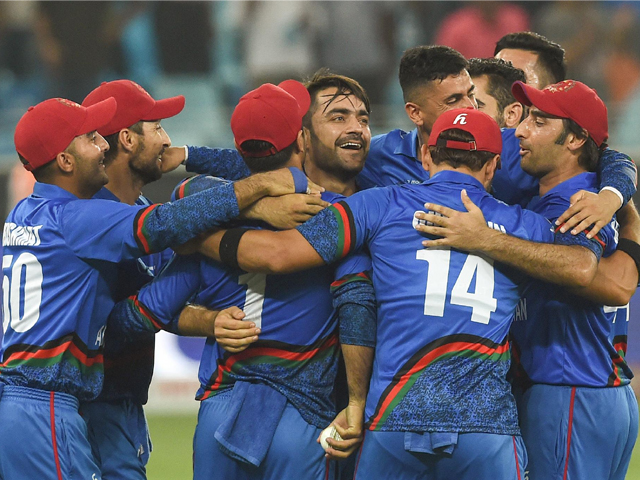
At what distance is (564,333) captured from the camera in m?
4.42

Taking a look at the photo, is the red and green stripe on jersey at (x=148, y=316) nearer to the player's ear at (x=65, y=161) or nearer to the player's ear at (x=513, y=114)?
the player's ear at (x=65, y=161)

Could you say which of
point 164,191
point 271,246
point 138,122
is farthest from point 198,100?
point 271,246

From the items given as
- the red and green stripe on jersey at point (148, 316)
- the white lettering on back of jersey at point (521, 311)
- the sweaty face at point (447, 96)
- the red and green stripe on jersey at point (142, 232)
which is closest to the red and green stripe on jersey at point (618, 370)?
the white lettering on back of jersey at point (521, 311)

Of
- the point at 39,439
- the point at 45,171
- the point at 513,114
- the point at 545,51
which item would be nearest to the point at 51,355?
the point at 39,439

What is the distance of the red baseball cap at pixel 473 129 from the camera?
13.4 ft

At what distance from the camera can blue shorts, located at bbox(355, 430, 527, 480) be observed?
3.87m

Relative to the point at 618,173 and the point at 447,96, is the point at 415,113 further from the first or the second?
the point at 618,173

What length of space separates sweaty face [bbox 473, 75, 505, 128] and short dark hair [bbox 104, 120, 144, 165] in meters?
2.27

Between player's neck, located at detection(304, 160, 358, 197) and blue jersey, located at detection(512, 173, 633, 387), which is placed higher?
player's neck, located at detection(304, 160, 358, 197)

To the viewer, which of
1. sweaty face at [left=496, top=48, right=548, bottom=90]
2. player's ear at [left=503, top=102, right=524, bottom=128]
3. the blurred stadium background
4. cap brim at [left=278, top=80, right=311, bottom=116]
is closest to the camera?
cap brim at [left=278, top=80, right=311, bottom=116]

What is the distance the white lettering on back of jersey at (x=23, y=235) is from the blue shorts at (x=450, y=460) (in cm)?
181

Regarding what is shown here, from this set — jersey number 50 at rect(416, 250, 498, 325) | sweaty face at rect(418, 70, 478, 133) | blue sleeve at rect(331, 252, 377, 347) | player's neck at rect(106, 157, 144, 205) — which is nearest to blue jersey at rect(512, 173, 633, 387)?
jersey number 50 at rect(416, 250, 498, 325)

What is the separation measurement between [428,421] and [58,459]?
5.56 feet

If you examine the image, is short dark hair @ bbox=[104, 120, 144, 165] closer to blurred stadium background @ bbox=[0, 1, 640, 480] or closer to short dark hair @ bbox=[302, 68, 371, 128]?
short dark hair @ bbox=[302, 68, 371, 128]
